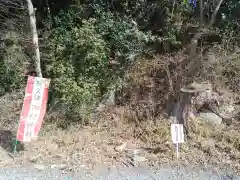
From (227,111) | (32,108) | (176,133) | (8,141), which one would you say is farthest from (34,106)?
(227,111)

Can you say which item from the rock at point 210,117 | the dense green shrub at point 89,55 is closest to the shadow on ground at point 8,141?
the dense green shrub at point 89,55

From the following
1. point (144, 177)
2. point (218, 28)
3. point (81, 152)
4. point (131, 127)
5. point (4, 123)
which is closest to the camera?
point (144, 177)

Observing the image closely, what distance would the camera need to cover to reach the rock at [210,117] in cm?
592

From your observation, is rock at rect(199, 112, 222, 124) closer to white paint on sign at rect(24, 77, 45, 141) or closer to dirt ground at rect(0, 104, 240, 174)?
dirt ground at rect(0, 104, 240, 174)

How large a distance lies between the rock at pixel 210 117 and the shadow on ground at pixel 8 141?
11.0 ft

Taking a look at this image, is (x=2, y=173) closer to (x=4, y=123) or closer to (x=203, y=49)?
(x=4, y=123)

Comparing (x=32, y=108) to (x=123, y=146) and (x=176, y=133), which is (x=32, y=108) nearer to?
(x=123, y=146)

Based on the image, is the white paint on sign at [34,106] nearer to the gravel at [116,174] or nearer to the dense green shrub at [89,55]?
the gravel at [116,174]

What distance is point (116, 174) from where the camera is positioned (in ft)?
15.5

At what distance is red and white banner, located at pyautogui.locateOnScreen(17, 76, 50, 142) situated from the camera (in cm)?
520

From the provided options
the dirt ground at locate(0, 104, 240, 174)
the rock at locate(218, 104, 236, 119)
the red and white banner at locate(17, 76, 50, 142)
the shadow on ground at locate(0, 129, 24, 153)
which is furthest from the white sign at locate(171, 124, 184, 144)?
the shadow on ground at locate(0, 129, 24, 153)

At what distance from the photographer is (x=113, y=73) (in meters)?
6.58

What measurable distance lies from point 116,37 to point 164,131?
2211 mm

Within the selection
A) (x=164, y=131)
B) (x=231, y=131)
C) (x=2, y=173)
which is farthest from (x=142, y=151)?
(x=2, y=173)
